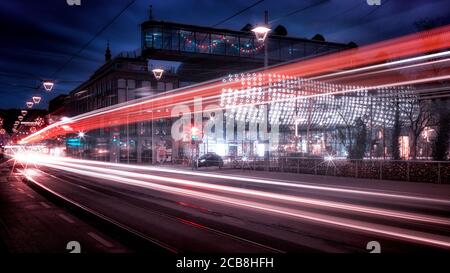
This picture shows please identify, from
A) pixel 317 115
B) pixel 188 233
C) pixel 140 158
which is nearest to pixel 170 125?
pixel 140 158

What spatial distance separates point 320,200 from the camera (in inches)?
648

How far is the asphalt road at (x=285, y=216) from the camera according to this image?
30.7 ft

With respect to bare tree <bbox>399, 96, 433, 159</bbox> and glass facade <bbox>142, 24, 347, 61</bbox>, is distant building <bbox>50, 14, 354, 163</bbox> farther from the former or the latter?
bare tree <bbox>399, 96, 433, 159</bbox>

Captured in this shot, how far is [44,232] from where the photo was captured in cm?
1057

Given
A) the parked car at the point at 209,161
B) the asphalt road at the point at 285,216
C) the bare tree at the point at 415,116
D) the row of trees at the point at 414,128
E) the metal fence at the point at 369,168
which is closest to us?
the asphalt road at the point at 285,216

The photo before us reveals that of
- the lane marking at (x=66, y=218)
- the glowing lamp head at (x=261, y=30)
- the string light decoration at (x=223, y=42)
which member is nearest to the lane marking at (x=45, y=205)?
the lane marking at (x=66, y=218)

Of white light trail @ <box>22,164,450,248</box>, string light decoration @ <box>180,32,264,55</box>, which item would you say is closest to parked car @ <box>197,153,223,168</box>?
string light decoration @ <box>180,32,264,55</box>

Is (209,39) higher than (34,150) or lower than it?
higher

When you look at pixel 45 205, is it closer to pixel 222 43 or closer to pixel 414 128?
pixel 414 128

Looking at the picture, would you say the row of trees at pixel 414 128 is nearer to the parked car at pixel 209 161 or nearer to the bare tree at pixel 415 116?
the bare tree at pixel 415 116

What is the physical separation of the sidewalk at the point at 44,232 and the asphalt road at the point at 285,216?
3.69ft

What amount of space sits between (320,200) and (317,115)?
33.5 meters

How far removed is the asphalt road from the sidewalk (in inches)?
44.3
